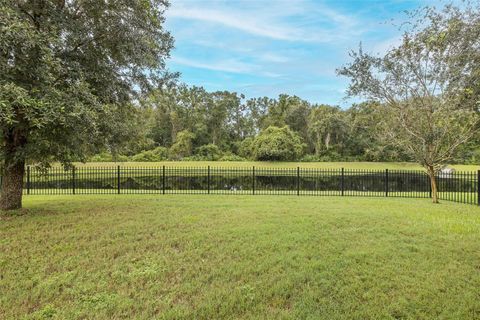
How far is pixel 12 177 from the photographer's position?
26.1 ft

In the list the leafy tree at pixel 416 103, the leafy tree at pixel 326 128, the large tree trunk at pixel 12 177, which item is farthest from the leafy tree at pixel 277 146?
the large tree trunk at pixel 12 177

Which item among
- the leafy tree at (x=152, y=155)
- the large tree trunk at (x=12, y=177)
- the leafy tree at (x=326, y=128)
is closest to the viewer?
the large tree trunk at (x=12, y=177)

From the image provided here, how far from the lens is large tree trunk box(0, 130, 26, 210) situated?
24.5ft

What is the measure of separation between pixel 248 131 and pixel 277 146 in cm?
1524

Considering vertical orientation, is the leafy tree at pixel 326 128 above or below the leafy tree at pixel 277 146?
above

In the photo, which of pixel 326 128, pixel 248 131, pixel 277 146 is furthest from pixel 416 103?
pixel 248 131

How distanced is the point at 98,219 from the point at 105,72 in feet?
11.2

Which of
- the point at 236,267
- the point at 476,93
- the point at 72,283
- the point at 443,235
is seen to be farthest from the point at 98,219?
the point at 476,93

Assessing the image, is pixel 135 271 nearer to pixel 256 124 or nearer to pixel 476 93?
pixel 476 93

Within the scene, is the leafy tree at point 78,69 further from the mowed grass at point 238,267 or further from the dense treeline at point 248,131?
the dense treeline at point 248,131

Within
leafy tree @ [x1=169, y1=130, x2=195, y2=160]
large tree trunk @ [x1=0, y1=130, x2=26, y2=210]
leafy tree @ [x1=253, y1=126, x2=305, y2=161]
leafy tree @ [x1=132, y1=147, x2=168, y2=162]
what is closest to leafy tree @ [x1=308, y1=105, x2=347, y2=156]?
leafy tree @ [x1=253, y1=126, x2=305, y2=161]

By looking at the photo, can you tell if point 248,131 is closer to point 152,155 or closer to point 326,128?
point 326,128

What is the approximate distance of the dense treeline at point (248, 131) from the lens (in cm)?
4116

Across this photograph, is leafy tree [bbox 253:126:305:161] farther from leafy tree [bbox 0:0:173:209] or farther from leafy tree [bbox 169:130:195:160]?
leafy tree [bbox 0:0:173:209]
